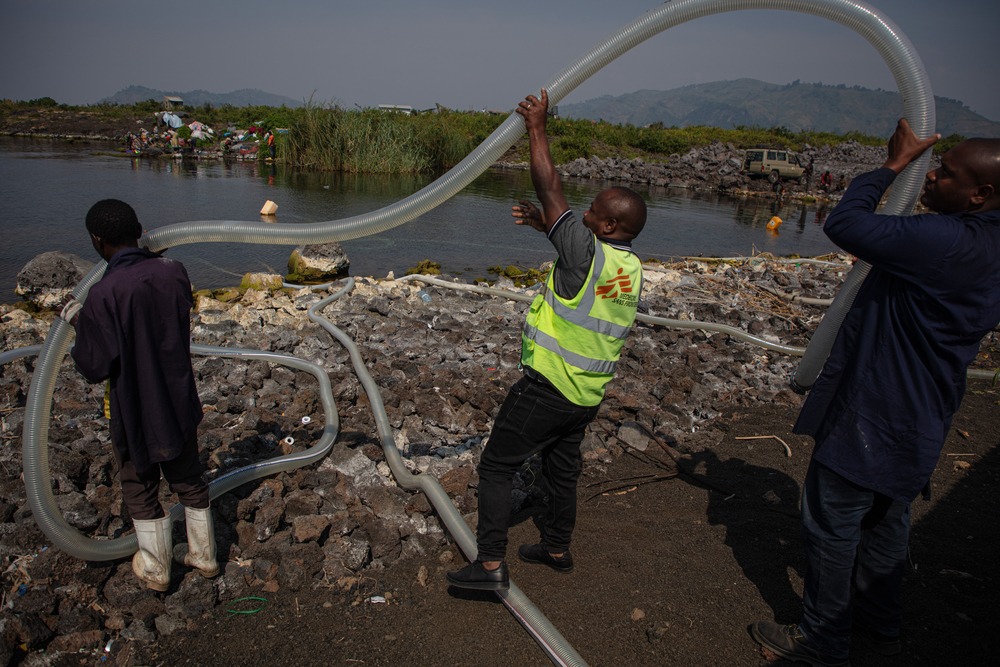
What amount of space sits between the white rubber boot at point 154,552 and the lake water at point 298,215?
781 centimetres

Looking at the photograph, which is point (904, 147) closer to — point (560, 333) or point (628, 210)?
point (628, 210)

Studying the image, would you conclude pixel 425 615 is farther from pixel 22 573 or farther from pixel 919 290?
pixel 919 290

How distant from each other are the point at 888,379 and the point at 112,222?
126 inches

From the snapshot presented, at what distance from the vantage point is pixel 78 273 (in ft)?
26.2

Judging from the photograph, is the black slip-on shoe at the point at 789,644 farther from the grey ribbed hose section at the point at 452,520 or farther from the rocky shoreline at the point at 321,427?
the rocky shoreline at the point at 321,427

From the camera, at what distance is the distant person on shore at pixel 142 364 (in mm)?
2484

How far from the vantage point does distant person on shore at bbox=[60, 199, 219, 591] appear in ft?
8.15

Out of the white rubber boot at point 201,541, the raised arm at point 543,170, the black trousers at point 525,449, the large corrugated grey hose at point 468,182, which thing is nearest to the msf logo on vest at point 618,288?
the raised arm at point 543,170

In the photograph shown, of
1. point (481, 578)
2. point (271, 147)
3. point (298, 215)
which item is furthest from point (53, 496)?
point (271, 147)

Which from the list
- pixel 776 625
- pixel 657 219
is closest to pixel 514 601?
pixel 776 625

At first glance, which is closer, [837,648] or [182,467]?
[837,648]

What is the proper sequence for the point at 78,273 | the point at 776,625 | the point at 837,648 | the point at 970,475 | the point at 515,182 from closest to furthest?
the point at 837,648 < the point at 776,625 < the point at 970,475 < the point at 78,273 < the point at 515,182

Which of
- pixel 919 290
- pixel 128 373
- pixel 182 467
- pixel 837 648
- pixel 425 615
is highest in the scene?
pixel 919 290

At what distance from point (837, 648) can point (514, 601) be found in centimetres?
136
